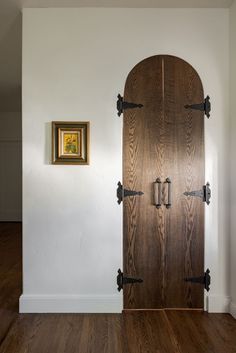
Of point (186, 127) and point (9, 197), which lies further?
point (9, 197)

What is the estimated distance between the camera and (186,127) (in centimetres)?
270

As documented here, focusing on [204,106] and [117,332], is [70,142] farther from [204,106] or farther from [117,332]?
[117,332]

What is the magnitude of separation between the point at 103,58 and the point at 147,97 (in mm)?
519

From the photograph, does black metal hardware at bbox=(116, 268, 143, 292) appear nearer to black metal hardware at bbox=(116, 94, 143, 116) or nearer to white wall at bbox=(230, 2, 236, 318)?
white wall at bbox=(230, 2, 236, 318)

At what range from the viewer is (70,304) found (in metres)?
2.64

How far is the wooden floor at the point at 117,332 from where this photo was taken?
6.89ft

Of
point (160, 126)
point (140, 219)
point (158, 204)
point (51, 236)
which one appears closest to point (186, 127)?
point (160, 126)

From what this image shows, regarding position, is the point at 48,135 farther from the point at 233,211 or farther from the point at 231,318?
the point at 231,318

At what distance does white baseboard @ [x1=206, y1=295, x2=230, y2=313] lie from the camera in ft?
8.70

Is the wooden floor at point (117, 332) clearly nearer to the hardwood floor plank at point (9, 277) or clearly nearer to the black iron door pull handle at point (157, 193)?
the hardwood floor plank at point (9, 277)

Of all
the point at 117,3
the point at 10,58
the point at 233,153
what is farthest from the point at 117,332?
the point at 10,58

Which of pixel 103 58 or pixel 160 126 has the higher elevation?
pixel 103 58

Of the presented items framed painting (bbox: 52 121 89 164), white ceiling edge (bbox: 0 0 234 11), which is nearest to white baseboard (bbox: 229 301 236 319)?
framed painting (bbox: 52 121 89 164)

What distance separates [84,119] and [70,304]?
162 cm
